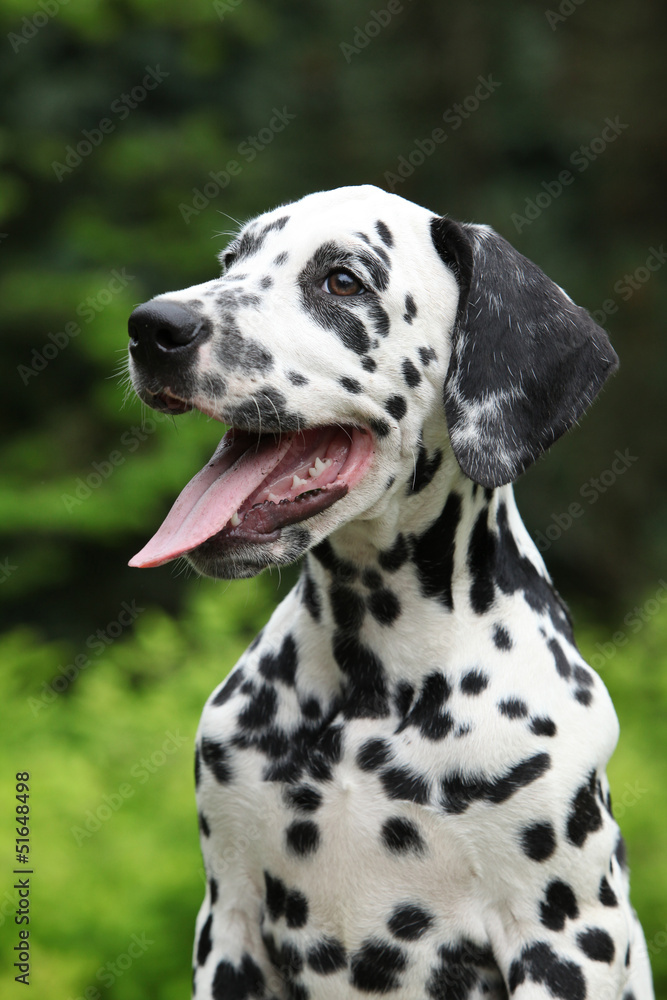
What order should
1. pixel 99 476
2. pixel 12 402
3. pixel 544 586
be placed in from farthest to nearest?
pixel 12 402
pixel 99 476
pixel 544 586

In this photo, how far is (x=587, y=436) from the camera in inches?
389

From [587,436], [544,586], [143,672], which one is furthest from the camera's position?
A: [587,436]

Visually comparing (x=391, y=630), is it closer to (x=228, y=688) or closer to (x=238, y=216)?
(x=228, y=688)

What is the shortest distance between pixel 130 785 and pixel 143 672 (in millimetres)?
1379

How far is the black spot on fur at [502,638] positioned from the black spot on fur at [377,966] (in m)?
0.79

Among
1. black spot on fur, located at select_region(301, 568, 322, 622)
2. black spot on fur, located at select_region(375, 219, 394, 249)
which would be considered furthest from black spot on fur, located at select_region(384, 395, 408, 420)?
black spot on fur, located at select_region(301, 568, 322, 622)

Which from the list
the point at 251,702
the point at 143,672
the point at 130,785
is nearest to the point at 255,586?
the point at 143,672

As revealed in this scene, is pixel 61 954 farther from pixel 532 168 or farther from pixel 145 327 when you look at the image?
pixel 532 168

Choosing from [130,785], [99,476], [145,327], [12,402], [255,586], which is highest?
[145,327]

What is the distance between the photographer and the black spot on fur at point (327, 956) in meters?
2.87

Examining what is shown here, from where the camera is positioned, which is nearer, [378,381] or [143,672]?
[378,381]

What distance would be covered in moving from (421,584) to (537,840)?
0.70m

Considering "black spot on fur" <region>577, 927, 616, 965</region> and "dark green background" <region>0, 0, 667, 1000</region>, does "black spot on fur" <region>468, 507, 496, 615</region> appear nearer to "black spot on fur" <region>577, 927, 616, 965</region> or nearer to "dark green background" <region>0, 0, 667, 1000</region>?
"black spot on fur" <region>577, 927, 616, 965</region>

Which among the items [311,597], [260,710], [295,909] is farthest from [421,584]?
[295,909]
